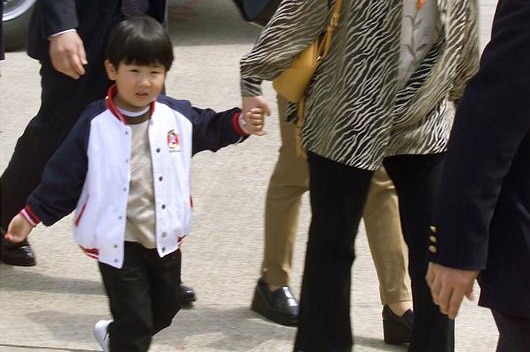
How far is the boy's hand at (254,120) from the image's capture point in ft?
11.6

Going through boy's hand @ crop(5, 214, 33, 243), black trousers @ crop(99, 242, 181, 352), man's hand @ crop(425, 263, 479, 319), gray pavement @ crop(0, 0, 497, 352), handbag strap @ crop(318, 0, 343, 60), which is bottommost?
gray pavement @ crop(0, 0, 497, 352)

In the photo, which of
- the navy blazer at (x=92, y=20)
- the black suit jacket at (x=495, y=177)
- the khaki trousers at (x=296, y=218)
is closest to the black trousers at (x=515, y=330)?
the black suit jacket at (x=495, y=177)

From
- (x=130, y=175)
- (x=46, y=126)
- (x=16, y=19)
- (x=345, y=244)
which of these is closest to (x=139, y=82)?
(x=130, y=175)

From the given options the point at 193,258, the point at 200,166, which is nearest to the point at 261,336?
the point at 193,258

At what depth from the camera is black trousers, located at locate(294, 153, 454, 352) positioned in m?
3.48

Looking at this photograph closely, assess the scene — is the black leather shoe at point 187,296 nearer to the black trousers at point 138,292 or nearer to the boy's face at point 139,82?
the black trousers at point 138,292

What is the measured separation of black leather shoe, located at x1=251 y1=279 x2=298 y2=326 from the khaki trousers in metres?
0.06

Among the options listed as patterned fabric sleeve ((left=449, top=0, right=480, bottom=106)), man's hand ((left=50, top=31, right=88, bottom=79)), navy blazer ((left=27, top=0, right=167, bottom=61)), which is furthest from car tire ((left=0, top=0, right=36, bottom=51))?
patterned fabric sleeve ((left=449, top=0, right=480, bottom=106))

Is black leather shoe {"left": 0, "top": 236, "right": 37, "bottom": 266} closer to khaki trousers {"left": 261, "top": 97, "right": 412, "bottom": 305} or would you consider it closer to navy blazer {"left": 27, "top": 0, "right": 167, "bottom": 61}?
navy blazer {"left": 27, "top": 0, "right": 167, "bottom": 61}

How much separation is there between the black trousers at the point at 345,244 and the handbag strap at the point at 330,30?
0.31 meters

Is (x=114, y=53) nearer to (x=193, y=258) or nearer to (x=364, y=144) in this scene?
(x=364, y=144)

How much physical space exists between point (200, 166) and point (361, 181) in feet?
8.14

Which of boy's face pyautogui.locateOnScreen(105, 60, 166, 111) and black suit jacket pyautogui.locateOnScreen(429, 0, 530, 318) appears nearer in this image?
black suit jacket pyautogui.locateOnScreen(429, 0, 530, 318)

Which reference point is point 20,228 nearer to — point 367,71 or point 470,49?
point 367,71
